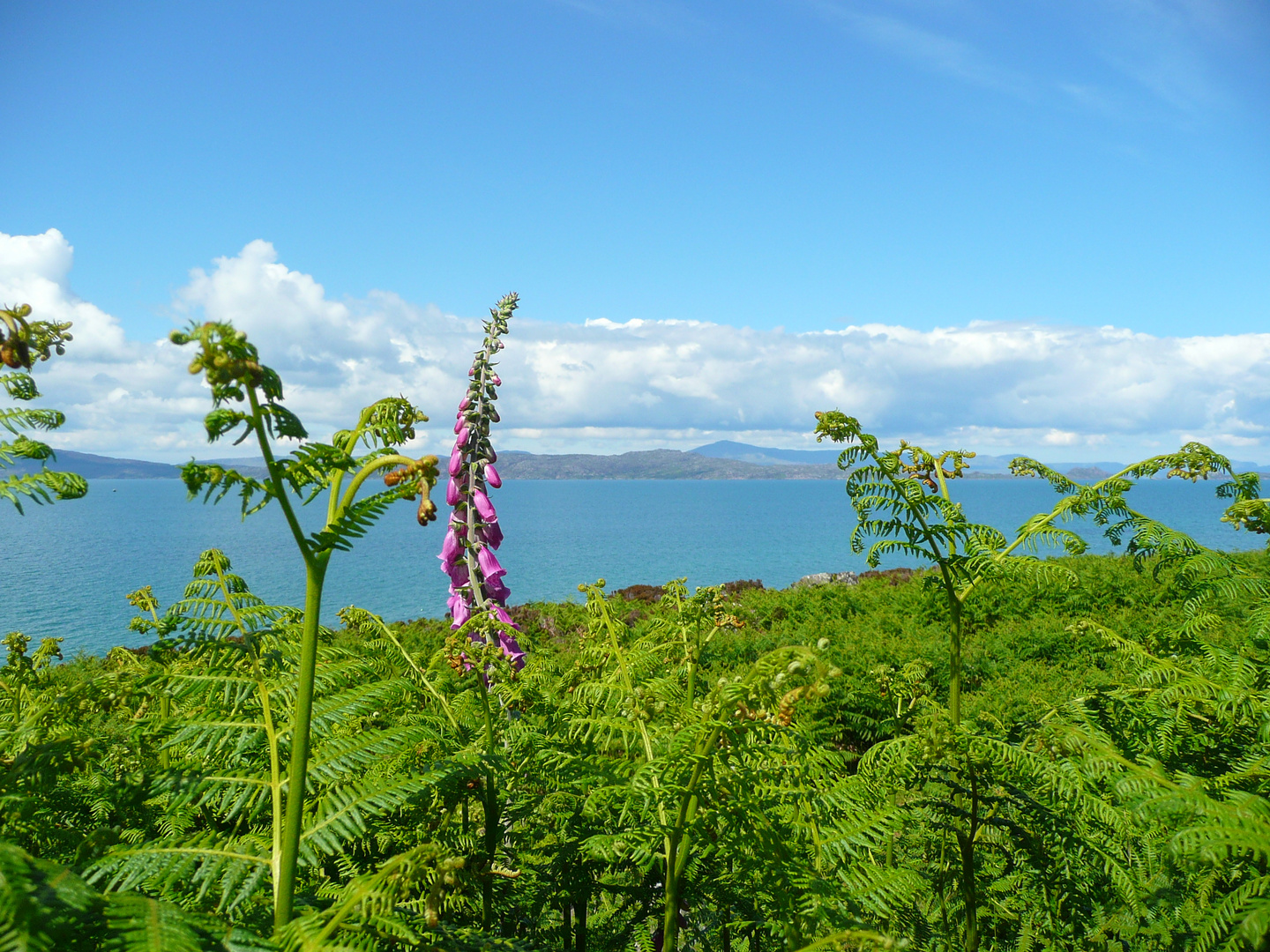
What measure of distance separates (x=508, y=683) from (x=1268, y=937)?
4.95 feet

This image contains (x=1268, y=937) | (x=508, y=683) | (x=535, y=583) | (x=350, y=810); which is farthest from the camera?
(x=535, y=583)

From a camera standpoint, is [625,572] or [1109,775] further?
[625,572]

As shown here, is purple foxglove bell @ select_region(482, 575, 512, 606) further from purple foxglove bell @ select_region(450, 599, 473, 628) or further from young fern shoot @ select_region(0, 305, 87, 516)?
young fern shoot @ select_region(0, 305, 87, 516)

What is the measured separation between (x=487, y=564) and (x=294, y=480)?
2250mm

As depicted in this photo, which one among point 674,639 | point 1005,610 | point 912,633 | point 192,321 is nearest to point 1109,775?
point 674,639

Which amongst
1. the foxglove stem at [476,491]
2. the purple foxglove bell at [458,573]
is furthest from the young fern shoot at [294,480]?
the purple foxglove bell at [458,573]

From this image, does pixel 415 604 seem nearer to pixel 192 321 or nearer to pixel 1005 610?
pixel 1005 610

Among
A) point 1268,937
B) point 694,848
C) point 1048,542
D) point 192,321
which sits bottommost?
point 1268,937

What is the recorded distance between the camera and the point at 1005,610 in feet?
34.5

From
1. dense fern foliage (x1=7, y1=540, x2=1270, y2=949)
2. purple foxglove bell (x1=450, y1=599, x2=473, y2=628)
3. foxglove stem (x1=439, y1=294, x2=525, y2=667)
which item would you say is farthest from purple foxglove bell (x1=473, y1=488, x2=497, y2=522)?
dense fern foliage (x1=7, y1=540, x2=1270, y2=949)

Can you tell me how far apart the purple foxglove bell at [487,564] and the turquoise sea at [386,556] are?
971 millimetres

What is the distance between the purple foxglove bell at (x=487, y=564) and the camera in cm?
306

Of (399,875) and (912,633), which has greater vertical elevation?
(399,875)

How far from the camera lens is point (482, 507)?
3096mm
